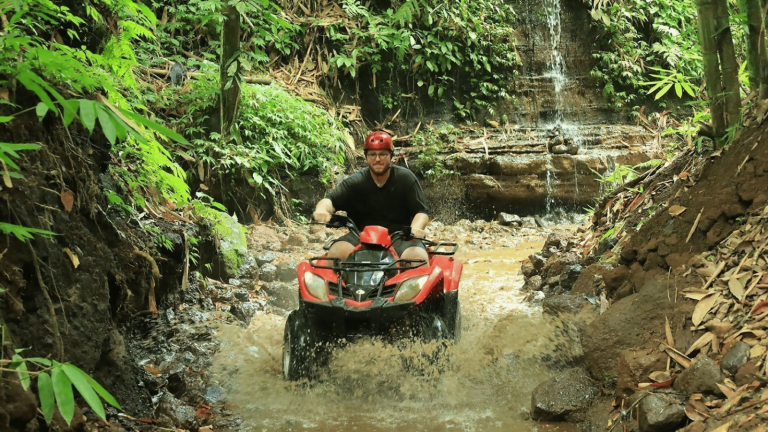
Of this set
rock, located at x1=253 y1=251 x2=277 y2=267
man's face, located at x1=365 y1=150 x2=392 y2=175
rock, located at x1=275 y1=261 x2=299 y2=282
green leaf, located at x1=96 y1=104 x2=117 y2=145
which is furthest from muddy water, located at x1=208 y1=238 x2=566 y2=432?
rock, located at x1=253 y1=251 x2=277 y2=267

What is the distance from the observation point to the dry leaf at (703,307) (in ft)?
10.5

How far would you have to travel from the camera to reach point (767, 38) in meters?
4.11

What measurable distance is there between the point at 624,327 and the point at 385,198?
91.2 inches

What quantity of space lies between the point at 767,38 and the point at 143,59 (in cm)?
922

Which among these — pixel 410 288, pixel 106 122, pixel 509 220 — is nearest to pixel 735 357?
pixel 410 288

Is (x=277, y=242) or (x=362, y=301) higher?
(x=362, y=301)

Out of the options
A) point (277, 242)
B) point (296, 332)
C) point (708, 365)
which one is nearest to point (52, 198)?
point (296, 332)

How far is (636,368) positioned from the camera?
323cm

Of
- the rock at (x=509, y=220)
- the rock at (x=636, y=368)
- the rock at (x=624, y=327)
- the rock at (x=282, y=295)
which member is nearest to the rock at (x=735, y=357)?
the rock at (x=636, y=368)

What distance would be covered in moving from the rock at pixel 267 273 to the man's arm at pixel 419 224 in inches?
131

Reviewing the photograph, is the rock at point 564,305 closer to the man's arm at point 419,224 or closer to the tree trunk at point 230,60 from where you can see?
the man's arm at point 419,224

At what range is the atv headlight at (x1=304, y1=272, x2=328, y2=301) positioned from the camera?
13.4 ft

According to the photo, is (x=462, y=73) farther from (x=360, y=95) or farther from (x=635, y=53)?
(x=635, y=53)

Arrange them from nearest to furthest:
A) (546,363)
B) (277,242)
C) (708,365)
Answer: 1. (708,365)
2. (546,363)
3. (277,242)
